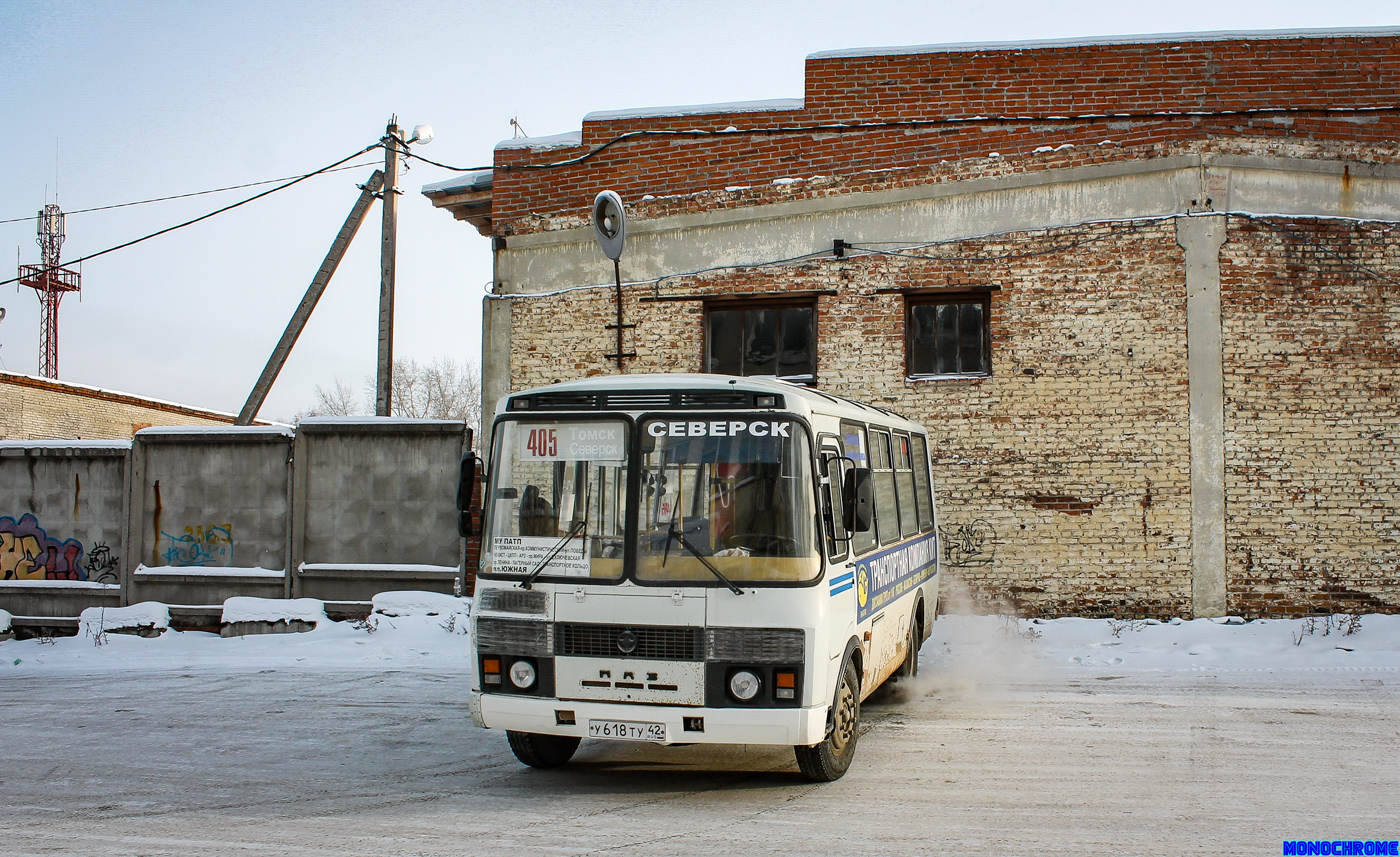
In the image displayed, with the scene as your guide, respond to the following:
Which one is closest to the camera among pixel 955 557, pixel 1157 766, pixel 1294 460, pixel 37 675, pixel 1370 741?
pixel 1157 766

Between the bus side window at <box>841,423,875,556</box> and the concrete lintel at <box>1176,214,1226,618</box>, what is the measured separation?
20.1 ft

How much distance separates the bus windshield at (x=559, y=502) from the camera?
555cm

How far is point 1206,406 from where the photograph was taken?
Result: 37.4ft

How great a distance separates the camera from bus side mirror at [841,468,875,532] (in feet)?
19.1

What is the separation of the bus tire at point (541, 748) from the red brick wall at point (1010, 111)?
27.0 feet

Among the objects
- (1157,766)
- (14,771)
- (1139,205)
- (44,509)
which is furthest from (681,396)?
(44,509)

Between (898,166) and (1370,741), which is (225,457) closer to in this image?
(898,166)

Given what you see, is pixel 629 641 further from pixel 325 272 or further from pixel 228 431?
pixel 325 272

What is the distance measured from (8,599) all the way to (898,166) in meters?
12.2

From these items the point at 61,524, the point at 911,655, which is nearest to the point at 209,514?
the point at 61,524

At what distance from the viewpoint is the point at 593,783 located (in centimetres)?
583

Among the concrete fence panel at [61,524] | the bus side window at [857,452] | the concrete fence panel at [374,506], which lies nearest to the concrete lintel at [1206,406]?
the bus side window at [857,452]

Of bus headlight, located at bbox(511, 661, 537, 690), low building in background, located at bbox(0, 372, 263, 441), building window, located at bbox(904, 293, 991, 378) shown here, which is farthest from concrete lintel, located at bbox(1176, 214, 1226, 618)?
low building in background, located at bbox(0, 372, 263, 441)

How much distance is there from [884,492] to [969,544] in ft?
15.9
